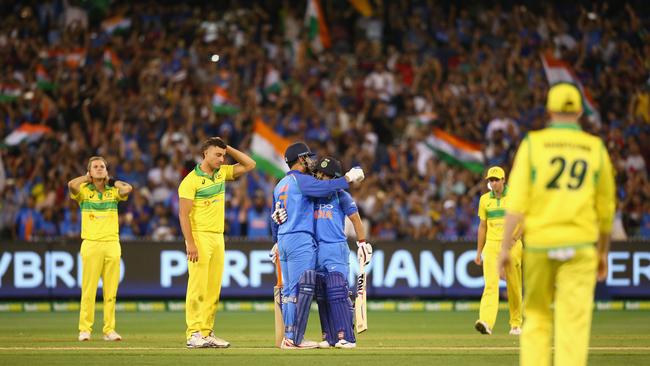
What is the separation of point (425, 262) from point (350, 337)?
34.8ft

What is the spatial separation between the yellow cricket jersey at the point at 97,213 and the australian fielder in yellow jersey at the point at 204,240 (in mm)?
2337

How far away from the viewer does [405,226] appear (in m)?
26.1

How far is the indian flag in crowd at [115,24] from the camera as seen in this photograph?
31.6 metres

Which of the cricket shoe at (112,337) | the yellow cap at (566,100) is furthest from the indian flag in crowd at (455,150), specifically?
the yellow cap at (566,100)

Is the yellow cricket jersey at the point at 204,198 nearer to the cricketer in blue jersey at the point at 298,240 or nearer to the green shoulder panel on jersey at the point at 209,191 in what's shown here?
the green shoulder panel on jersey at the point at 209,191

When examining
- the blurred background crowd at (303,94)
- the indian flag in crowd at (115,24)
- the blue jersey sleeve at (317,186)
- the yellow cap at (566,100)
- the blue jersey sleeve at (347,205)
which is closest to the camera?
the yellow cap at (566,100)

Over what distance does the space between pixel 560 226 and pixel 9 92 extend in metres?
22.8

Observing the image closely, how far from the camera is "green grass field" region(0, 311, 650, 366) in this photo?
1302 centimetres

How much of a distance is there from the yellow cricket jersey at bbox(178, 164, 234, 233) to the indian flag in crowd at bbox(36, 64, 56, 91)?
15.6m

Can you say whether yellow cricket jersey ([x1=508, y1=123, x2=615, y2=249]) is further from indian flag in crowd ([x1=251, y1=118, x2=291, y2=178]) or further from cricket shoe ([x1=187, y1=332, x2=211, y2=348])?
indian flag in crowd ([x1=251, y1=118, x2=291, y2=178])

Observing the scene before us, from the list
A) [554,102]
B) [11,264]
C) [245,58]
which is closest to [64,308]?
[11,264]

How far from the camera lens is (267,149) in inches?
1066

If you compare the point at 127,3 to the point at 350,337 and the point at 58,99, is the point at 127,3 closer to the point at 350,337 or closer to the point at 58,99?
the point at 58,99

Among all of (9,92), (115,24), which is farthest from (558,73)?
(9,92)
